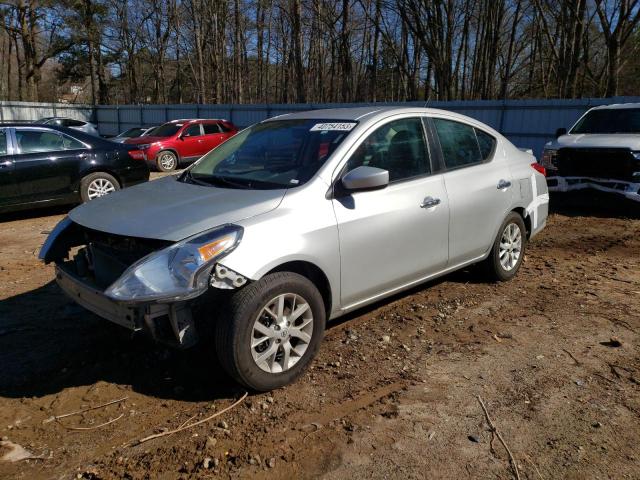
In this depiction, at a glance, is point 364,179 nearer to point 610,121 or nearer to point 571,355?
point 571,355

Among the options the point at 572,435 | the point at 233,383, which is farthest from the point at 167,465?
the point at 572,435

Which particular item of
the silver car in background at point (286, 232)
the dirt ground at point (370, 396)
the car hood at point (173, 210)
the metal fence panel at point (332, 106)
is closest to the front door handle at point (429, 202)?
the silver car in background at point (286, 232)

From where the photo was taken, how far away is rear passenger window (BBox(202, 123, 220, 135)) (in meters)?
18.0

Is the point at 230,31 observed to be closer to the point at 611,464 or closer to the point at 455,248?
the point at 455,248

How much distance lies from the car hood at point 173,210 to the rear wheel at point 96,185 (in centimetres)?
534

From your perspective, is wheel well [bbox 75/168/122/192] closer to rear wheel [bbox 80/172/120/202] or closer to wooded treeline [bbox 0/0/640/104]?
rear wheel [bbox 80/172/120/202]

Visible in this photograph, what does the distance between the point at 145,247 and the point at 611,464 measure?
270 centimetres

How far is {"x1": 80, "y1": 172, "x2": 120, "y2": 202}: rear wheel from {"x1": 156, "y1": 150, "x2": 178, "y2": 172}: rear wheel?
749 centimetres

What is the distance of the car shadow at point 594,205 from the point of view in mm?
8633

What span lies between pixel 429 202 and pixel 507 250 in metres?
1.52

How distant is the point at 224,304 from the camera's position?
305cm

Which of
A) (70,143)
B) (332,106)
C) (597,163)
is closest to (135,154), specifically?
(70,143)

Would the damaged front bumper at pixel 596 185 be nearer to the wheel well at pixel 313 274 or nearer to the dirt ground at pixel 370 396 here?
the dirt ground at pixel 370 396

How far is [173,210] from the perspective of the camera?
11.0 feet
